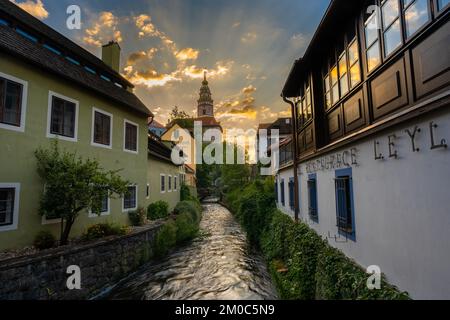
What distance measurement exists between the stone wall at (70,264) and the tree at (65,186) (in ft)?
3.83

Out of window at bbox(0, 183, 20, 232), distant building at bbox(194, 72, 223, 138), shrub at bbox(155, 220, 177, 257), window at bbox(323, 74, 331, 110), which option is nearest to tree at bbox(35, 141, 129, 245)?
window at bbox(0, 183, 20, 232)

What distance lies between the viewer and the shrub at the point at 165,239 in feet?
43.6

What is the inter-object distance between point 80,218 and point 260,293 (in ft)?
25.4

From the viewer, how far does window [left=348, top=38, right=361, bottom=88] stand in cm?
576

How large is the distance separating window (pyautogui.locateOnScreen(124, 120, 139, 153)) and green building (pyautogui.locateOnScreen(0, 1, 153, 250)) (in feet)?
0.36

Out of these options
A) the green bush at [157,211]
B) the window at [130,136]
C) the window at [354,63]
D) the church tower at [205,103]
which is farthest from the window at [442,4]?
the church tower at [205,103]

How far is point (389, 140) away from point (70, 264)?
9.09m

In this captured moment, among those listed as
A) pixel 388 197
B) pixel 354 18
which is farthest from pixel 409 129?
pixel 354 18

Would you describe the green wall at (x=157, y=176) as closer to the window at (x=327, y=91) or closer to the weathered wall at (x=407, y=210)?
the window at (x=327, y=91)

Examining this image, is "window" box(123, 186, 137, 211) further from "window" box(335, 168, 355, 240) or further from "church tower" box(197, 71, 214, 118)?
"church tower" box(197, 71, 214, 118)

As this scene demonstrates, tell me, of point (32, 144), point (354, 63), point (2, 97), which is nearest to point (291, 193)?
point (354, 63)

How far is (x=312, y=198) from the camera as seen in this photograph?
863 centimetres

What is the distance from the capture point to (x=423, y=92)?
3.68 m
